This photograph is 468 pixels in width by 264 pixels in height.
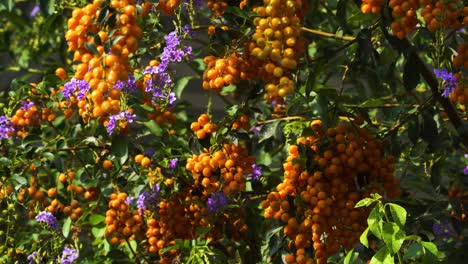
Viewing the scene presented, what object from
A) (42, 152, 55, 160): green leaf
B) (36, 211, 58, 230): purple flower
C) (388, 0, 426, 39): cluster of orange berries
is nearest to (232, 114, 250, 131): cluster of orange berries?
(388, 0, 426, 39): cluster of orange berries

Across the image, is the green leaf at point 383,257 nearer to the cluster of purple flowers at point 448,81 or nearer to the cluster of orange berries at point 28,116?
the cluster of purple flowers at point 448,81

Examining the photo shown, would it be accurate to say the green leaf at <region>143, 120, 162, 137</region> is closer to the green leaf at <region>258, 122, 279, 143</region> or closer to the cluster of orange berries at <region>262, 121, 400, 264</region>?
the green leaf at <region>258, 122, 279, 143</region>

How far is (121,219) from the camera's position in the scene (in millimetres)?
2582

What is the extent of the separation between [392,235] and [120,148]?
0.81 meters

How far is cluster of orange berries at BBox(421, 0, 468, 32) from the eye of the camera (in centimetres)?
184

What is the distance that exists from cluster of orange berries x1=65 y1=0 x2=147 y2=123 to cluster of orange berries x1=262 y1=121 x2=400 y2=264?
22.9 inches

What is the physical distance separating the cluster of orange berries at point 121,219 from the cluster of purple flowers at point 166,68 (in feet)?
1.18

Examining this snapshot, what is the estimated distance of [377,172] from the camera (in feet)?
6.98

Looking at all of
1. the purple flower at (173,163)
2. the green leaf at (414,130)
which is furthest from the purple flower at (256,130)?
the green leaf at (414,130)

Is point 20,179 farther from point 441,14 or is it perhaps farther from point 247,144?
point 441,14

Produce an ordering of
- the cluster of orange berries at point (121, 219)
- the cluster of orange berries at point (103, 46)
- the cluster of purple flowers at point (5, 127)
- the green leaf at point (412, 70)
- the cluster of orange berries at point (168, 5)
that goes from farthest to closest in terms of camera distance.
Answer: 1. the cluster of purple flowers at point (5, 127)
2. the cluster of orange berries at point (121, 219)
3. the green leaf at point (412, 70)
4. the cluster of orange berries at point (168, 5)
5. the cluster of orange berries at point (103, 46)

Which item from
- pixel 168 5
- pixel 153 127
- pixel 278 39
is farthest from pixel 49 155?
pixel 278 39

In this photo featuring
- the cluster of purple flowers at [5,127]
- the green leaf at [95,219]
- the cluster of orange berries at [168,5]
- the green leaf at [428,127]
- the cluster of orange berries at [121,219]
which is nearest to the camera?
the cluster of orange berries at [168,5]

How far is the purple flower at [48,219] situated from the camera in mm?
2615
